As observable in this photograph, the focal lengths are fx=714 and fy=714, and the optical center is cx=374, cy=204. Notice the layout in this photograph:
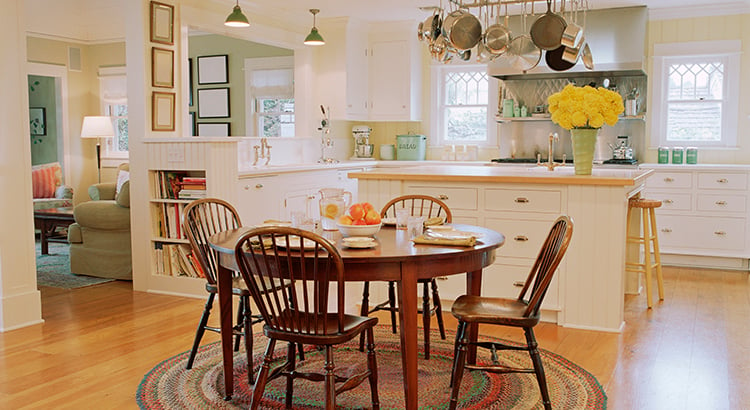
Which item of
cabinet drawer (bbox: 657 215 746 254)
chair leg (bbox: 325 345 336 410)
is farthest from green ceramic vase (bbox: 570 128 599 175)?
chair leg (bbox: 325 345 336 410)

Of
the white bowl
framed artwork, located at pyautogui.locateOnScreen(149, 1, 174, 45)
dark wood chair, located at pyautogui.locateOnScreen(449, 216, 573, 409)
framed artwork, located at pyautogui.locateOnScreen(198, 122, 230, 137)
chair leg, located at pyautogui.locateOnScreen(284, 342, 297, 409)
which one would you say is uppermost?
framed artwork, located at pyautogui.locateOnScreen(149, 1, 174, 45)

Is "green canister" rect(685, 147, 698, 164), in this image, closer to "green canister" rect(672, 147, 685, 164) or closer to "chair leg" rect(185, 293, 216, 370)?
"green canister" rect(672, 147, 685, 164)

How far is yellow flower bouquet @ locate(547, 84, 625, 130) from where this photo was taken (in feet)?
14.4

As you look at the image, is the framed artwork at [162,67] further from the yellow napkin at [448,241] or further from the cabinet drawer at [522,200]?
the yellow napkin at [448,241]

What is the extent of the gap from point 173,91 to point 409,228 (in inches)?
126

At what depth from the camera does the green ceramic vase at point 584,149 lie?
4496mm

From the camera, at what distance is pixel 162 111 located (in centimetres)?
546

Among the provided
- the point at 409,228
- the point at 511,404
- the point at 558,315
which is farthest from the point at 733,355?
the point at 409,228

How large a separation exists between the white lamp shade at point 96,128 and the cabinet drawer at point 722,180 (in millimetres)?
6468

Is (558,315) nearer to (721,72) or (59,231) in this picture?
(721,72)

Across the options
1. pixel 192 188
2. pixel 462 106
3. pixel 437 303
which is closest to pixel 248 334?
pixel 437 303

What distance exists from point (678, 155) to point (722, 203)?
2.22ft

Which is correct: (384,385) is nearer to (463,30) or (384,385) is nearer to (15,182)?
(463,30)

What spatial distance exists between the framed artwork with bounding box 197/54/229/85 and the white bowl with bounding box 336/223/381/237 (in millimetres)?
6179
